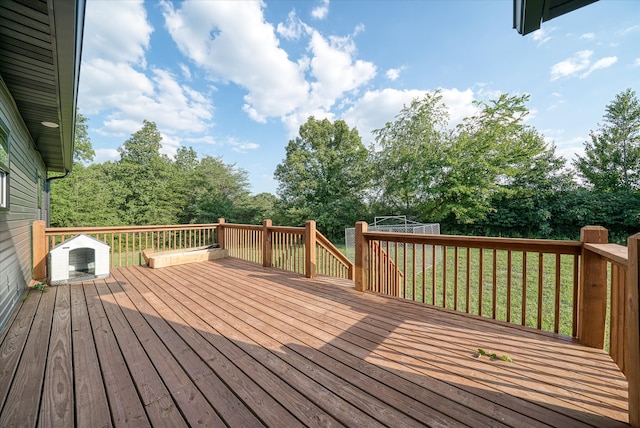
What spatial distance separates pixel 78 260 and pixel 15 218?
125 cm

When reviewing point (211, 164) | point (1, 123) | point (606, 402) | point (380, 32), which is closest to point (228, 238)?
point (1, 123)

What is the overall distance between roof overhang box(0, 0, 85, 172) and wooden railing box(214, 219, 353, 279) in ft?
9.94

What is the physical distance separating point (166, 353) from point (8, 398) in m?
0.74

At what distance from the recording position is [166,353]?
5.89 ft

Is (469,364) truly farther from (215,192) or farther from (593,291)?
A: (215,192)

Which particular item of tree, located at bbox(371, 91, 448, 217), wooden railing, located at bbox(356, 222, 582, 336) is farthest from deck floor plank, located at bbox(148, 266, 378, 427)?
tree, located at bbox(371, 91, 448, 217)

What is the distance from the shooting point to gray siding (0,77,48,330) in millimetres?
2473

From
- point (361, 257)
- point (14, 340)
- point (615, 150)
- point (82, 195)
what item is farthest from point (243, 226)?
point (615, 150)

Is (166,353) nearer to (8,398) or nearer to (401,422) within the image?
(8,398)

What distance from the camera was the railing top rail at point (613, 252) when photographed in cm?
128

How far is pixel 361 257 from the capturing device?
10.4 ft

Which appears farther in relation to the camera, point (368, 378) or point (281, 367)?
point (281, 367)

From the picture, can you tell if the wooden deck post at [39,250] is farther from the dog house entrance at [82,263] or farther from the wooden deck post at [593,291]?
the wooden deck post at [593,291]

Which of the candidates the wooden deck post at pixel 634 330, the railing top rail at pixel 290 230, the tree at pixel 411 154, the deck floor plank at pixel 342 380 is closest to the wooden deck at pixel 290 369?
the deck floor plank at pixel 342 380
